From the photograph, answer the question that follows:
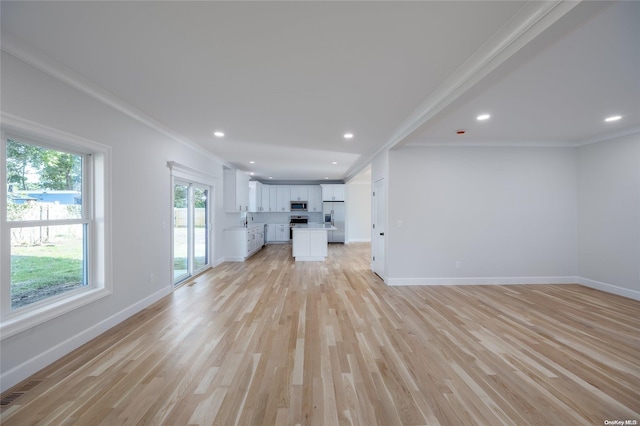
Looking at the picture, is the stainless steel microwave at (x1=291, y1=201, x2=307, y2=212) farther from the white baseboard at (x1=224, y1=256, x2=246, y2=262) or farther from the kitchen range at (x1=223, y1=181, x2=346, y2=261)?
the white baseboard at (x1=224, y1=256, x2=246, y2=262)

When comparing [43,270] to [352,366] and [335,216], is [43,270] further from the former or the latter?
[335,216]

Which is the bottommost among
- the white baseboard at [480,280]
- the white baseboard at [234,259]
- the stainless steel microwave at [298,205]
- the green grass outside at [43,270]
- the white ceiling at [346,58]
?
the white baseboard at [480,280]

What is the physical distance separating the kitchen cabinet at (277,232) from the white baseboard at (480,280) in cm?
656

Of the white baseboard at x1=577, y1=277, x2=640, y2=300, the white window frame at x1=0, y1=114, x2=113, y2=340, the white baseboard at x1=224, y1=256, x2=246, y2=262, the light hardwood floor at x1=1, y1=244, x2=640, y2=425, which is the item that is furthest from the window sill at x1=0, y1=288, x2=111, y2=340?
the white baseboard at x1=577, y1=277, x2=640, y2=300

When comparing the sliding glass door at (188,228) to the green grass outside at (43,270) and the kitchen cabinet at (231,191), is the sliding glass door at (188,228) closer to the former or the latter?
the kitchen cabinet at (231,191)

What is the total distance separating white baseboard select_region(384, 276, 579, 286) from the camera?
4863 mm

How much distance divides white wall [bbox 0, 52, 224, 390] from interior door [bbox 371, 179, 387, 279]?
3.82 metres

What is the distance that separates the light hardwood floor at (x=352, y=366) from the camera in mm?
1774

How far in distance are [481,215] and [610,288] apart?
228 centimetres

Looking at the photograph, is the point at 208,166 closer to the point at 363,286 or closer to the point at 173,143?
the point at 173,143

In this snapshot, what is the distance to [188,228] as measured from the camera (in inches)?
208

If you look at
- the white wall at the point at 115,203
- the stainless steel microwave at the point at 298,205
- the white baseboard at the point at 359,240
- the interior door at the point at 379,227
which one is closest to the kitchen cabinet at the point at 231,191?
the white wall at the point at 115,203

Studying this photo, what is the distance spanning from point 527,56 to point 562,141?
4104 mm

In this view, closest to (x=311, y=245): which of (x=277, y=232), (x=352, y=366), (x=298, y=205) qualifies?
(x=298, y=205)
